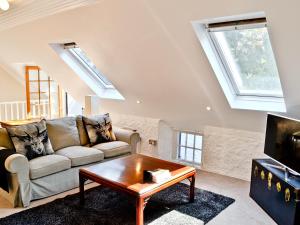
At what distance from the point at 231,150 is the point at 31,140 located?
274 centimetres

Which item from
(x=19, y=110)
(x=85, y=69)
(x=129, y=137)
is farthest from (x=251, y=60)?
(x=19, y=110)

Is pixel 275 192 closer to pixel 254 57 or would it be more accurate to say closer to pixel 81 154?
pixel 254 57

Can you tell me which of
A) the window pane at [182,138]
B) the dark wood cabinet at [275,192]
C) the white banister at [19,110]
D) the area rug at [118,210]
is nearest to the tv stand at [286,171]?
the dark wood cabinet at [275,192]

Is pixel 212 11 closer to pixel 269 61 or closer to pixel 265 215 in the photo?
pixel 269 61

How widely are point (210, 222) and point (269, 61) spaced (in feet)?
6.11

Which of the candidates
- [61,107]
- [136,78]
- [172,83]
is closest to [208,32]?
[172,83]

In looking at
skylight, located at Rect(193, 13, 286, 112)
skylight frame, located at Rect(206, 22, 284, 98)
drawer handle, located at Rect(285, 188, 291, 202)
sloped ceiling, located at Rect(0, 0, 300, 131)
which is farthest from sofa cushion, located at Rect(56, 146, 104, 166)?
drawer handle, located at Rect(285, 188, 291, 202)

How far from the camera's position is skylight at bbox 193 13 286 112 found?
2920 millimetres

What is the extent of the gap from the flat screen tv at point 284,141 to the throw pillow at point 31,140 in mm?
2694

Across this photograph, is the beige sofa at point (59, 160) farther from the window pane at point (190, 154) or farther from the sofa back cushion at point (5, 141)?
the window pane at point (190, 154)

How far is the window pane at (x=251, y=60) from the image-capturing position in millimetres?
3066

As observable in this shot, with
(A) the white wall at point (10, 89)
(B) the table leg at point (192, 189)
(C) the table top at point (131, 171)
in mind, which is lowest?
(B) the table leg at point (192, 189)

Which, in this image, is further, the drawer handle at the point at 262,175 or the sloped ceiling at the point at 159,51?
the drawer handle at the point at 262,175

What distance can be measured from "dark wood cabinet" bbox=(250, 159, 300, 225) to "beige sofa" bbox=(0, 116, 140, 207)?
6.14 ft
